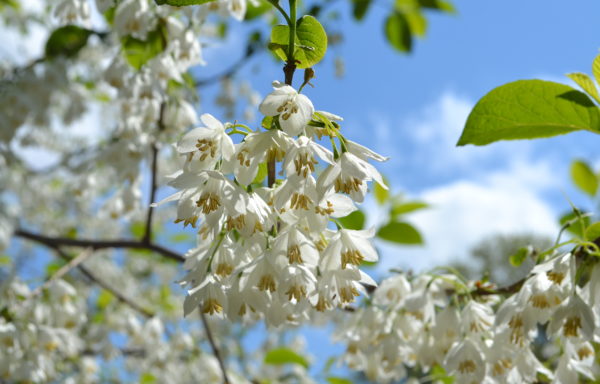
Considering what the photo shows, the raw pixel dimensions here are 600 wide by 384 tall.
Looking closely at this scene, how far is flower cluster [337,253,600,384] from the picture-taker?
1.42 meters

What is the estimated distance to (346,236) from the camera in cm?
125

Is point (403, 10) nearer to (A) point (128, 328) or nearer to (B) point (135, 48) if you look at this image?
(B) point (135, 48)

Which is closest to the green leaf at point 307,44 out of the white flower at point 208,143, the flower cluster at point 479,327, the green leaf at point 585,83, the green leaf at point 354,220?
the white flower at point 208,143

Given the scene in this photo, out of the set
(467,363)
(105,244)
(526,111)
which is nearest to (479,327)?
(467,363)

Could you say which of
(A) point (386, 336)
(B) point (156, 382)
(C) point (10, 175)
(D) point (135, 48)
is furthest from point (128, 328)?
(C) point (10, 175)

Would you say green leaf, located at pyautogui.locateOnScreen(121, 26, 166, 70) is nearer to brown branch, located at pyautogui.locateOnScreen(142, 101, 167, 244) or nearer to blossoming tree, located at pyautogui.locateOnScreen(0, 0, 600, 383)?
blossoming tree, located at pyautogui.locateOnScreen(0, 0, 600, 383)

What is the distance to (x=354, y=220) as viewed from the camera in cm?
238

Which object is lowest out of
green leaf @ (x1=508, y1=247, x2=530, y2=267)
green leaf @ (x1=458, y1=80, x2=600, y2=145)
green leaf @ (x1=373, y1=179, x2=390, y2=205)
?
green leaf @ (x1=373, y1=179, x2=390, y2=205)

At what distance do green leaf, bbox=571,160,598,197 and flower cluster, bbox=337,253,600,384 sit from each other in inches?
59.1

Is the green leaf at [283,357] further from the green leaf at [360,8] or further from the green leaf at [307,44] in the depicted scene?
the green leaf at [360,8]

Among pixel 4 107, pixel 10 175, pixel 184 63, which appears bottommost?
pixel 10 175

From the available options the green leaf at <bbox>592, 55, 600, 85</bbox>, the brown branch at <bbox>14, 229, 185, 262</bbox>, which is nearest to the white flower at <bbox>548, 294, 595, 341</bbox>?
the green leaf at <bbox>592, 55, 600, 85</bbox>

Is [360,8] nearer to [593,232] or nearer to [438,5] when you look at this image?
[438,5]

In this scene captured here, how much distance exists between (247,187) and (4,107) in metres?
3.29
